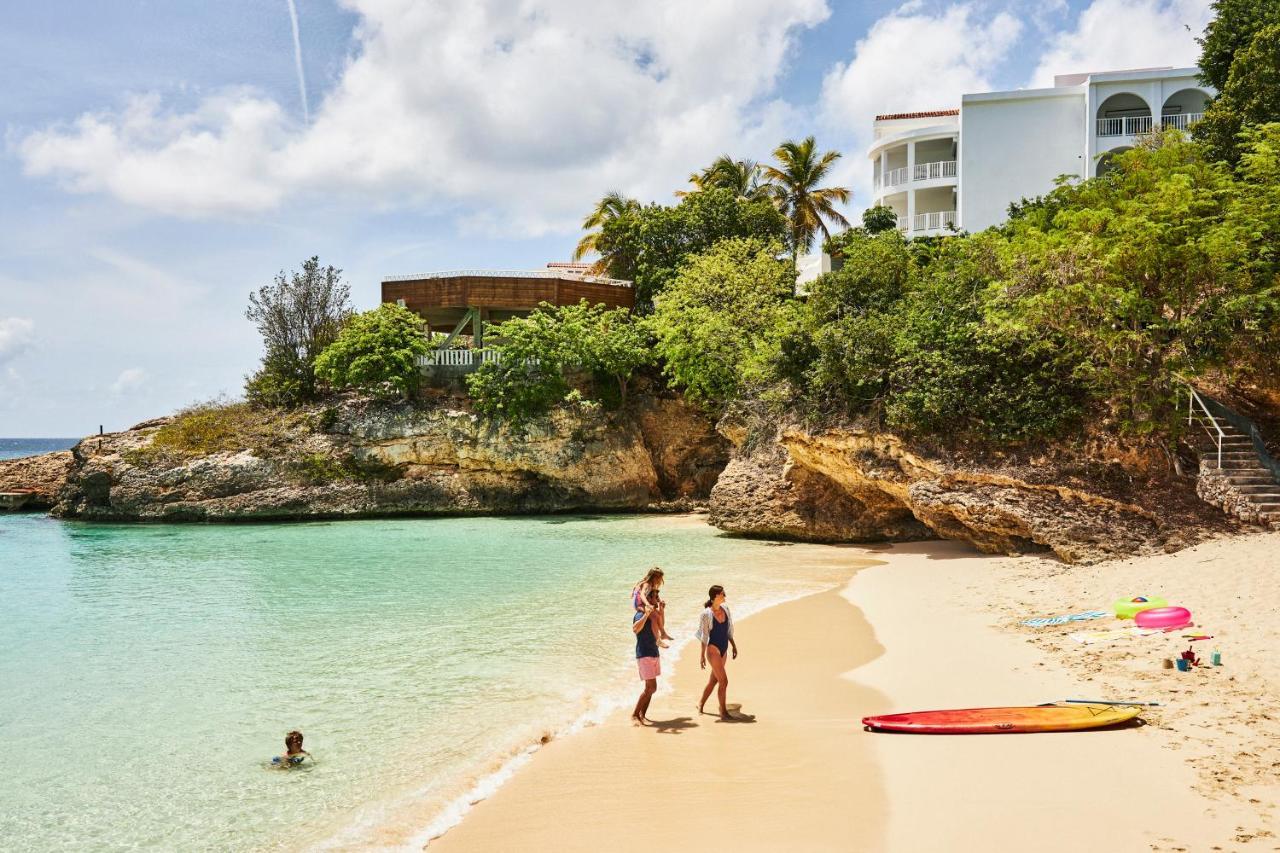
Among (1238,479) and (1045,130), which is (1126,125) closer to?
(1045,130)

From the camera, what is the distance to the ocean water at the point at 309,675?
7.21 meters

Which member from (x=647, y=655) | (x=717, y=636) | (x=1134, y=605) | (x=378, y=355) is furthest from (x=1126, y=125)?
(x=647, y=655)

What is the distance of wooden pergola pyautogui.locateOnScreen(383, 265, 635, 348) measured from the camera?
116 ft

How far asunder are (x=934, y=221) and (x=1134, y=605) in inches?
1136

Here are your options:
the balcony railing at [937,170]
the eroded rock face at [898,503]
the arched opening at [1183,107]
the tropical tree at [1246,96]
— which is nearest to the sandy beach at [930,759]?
the eroded rock face at [898,503]

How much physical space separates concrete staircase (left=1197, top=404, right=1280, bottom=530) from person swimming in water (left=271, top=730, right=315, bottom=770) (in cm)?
1632

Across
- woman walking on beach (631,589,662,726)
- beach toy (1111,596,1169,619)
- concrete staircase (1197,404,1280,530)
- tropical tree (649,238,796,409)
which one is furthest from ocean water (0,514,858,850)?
tropical tree (649,238,796,409)

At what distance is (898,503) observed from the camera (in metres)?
22.4

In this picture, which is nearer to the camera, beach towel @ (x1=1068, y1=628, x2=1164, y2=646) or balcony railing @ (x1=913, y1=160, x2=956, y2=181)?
beach towel @ (x1=1068, y1=628, x2=1164, y2=646)

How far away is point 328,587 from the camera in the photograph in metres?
17.8

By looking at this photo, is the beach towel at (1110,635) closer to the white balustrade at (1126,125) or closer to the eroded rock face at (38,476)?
the white balustrade at (1126,125)

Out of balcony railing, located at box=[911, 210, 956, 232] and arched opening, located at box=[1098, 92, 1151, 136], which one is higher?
arched opening, located at box=[1098, 92, 1151, 136]

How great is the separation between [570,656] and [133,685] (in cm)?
572

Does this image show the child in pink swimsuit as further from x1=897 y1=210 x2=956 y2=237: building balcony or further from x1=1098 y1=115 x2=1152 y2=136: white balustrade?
x1=1098 y1=115 x2=1152 y2=136: white balustrade
